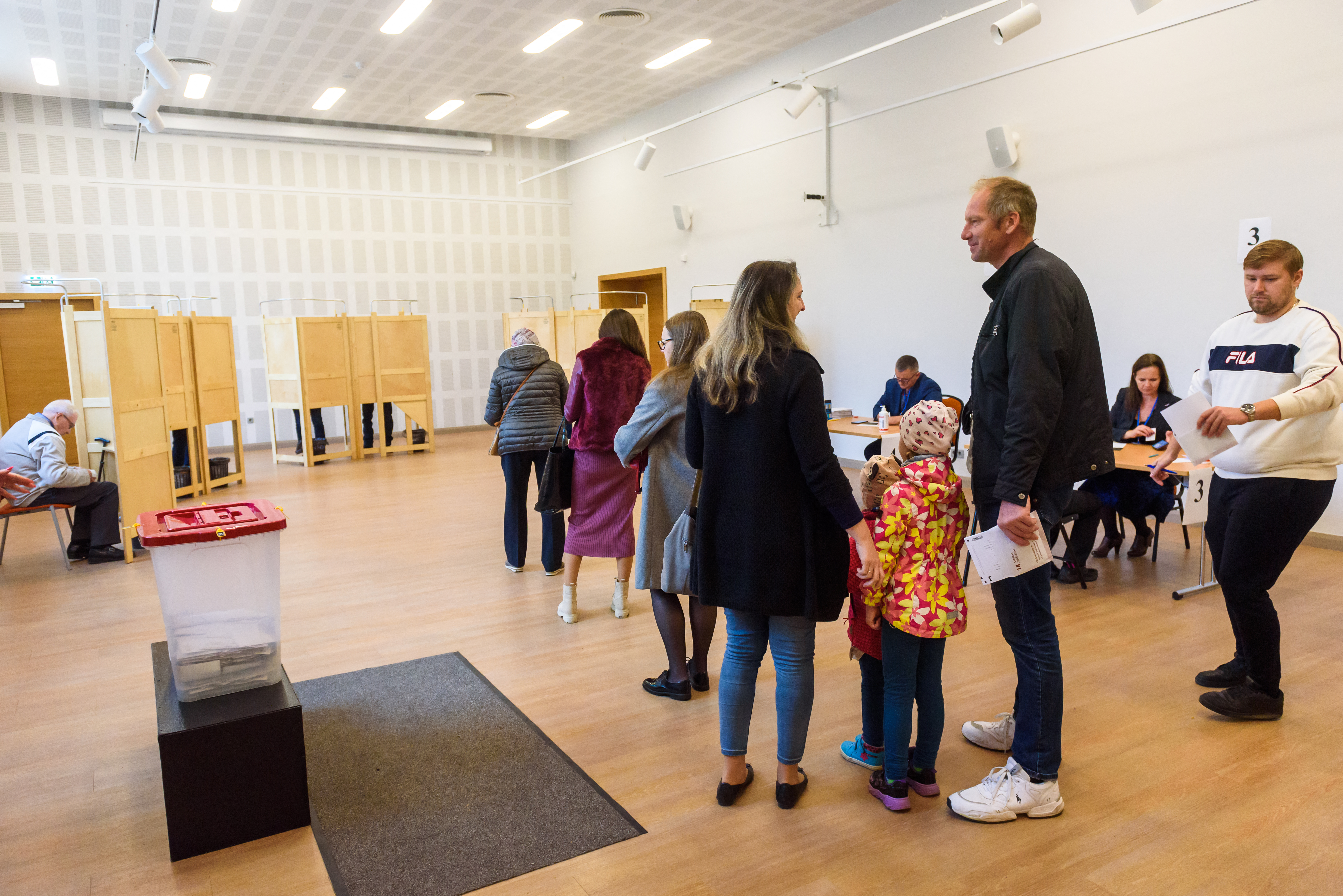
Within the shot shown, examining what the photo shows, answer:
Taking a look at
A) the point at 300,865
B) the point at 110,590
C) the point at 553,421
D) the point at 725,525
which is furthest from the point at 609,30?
the point at 300,865

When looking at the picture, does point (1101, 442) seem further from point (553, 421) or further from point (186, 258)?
point (186, 258)

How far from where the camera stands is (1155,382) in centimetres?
540

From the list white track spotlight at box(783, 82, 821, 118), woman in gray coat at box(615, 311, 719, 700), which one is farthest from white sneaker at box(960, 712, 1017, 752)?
white track spotlight at box(783, 82, 821, 118)

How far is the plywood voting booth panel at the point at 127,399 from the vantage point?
5855mm

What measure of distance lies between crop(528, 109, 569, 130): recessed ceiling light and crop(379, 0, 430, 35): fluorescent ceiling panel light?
3.64m

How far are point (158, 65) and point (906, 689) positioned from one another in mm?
8057

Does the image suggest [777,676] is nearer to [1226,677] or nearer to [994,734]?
[994,734]

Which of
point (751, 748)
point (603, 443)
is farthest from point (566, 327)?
point (751, 748)

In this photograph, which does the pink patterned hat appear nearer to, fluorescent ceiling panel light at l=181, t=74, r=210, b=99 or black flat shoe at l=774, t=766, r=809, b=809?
black flat shoe at l=774, t=766, r=809, b=809

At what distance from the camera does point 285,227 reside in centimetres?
1217

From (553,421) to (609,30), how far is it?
5557 millimetres

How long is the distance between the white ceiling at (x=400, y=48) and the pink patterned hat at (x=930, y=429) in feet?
22.3

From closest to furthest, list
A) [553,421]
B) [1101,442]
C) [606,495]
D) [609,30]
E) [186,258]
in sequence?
[1101,442] → [606,495] → [553,421] → [609,30] → [186,258]

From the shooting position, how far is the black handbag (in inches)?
164
